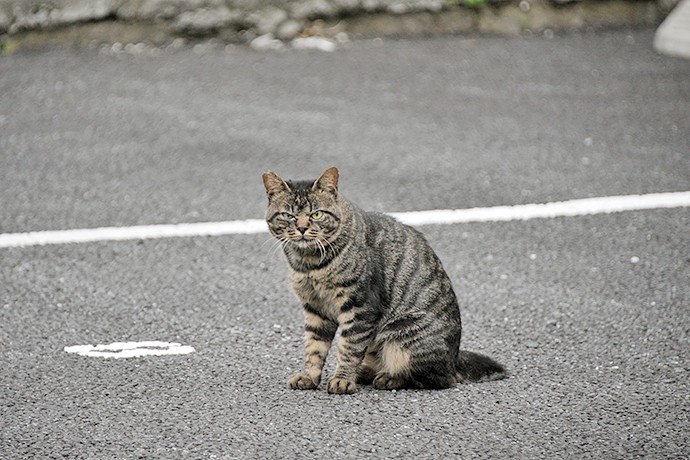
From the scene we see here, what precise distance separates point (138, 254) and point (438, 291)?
7.53ft

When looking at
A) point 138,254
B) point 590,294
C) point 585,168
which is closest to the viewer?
point 590,294

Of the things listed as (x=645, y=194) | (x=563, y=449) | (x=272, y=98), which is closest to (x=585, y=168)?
→ (x=645, y=194)

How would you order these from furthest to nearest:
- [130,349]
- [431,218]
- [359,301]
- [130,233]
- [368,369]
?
[431,218]
[130,233]
[130,349]
[368,369]
[359,301]

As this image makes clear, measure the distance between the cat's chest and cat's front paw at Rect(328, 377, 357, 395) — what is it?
0.29 metres

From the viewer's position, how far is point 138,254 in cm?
644

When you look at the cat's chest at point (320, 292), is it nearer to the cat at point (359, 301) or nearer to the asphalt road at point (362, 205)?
the cat at point (359, 301)

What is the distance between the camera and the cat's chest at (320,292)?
15.5 ft

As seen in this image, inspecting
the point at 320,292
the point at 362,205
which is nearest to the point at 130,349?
the point at 320,292

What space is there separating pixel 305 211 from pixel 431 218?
237cm

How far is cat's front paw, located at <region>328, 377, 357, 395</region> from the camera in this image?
4727 mm

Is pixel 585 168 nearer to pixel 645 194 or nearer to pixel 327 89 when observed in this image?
pixel 645 194

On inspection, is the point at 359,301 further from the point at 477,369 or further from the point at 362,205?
the point at 362,205

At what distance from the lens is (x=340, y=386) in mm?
4727

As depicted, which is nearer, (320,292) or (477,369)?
(320,292)
